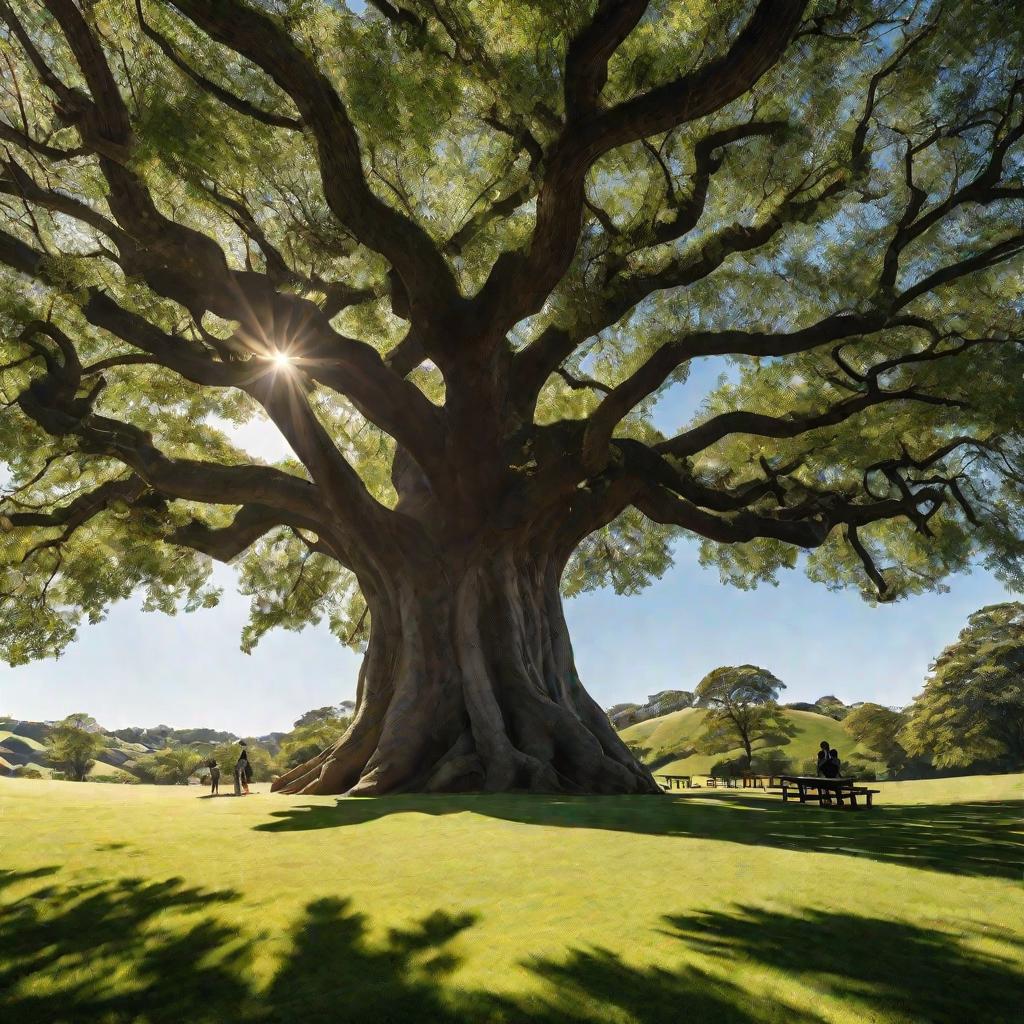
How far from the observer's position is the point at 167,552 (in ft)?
61.1

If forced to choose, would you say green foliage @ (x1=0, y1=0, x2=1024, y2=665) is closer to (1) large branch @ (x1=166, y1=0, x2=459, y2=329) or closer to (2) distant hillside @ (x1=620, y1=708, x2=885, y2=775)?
(1) large branch @ (x1=166, y1=0, x2=459, y2=329)

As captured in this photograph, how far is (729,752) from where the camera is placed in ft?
149

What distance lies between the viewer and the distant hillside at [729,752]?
44906 millimetres

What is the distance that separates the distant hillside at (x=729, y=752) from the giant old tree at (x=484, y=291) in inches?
1234

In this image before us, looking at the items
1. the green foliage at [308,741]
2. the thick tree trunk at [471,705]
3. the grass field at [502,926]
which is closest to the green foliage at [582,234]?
the thick tree trunk at [471,705]

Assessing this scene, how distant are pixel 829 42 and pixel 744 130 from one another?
1.77 meters

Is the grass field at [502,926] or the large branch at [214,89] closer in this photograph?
the grass field at [502,926]

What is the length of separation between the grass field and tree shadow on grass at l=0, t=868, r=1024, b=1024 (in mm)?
14

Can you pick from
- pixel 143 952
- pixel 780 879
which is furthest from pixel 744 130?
pixel 143 952

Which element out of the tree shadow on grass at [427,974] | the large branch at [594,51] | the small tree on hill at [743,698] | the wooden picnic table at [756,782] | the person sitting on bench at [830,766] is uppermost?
the large branch at [594,51]

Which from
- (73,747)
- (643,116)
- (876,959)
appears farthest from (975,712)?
(73,747)

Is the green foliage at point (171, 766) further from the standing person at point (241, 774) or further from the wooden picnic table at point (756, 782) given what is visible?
the standing person at point (241, 774)

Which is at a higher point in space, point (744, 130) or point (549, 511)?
point (744, 130)

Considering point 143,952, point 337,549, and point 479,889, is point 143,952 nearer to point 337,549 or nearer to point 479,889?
point 479,889
